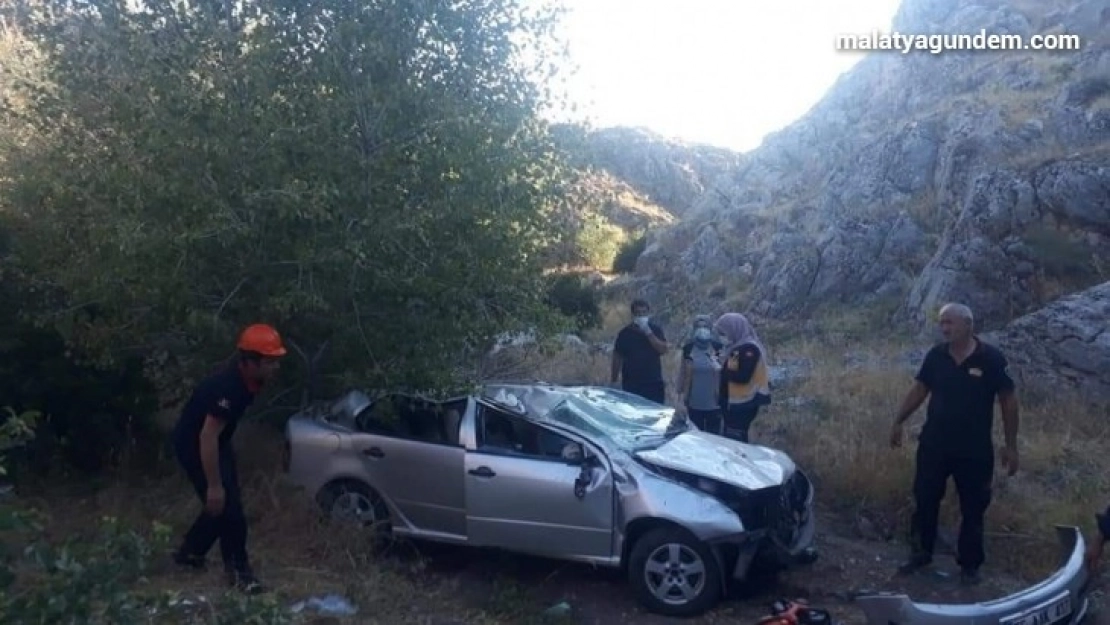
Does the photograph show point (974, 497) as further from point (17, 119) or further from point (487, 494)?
point (17, 119)

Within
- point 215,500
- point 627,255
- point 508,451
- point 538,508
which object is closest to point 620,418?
point 508,451

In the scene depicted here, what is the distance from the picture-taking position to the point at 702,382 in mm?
10258

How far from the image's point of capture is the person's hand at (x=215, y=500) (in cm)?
642

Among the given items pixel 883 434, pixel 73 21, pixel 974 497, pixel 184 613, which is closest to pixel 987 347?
pixel 974 497

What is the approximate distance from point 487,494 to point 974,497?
10.6 ft

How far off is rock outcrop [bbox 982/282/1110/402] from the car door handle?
714 centimetres

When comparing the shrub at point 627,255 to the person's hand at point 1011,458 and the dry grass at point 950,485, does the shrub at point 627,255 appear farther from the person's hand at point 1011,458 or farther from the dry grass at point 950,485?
the person's hand at point 1011,458

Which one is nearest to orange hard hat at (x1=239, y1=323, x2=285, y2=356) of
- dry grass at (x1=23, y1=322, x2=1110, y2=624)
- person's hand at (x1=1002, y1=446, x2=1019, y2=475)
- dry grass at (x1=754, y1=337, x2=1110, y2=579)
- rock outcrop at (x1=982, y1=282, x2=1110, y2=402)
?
dry grass at (x1=23, y1=322, x2=1110, y2=624)

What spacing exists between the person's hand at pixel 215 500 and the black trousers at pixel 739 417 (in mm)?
4616

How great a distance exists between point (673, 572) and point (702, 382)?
319 centimetres

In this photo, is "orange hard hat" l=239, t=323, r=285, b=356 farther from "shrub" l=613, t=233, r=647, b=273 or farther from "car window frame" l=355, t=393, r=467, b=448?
"shrub" l=613, t=233, r=647, b=273

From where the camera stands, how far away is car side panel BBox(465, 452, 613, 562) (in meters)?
7.52

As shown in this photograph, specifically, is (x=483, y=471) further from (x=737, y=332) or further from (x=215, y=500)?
(x=737, y=332)

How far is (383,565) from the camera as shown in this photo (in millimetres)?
7852
